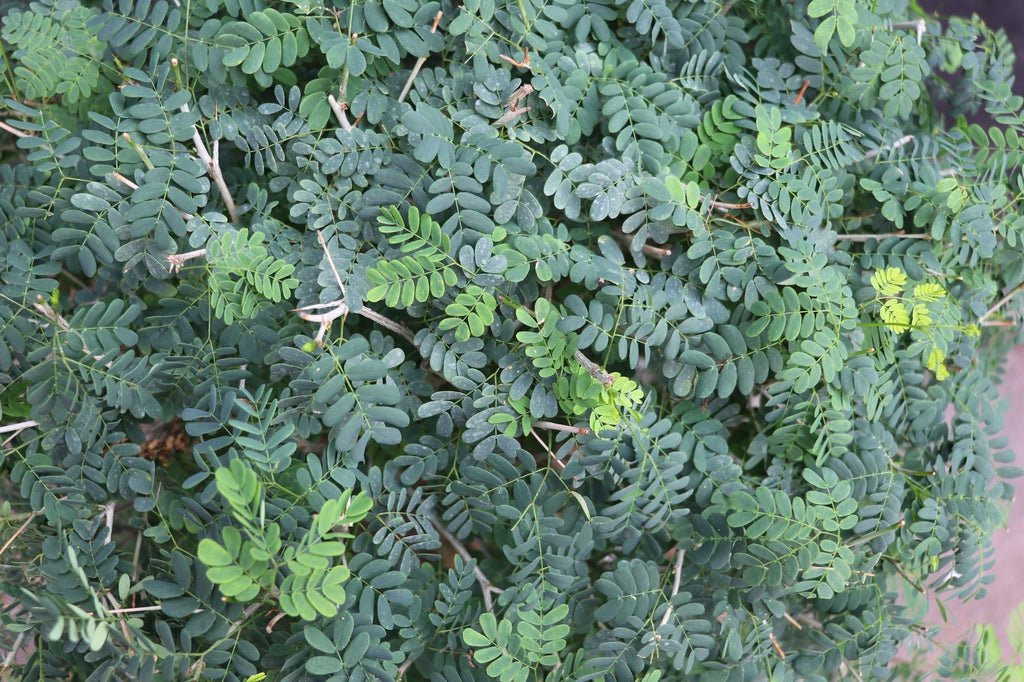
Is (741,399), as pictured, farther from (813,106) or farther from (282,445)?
(282,445)

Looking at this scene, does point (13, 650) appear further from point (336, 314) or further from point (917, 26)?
point (917, 26)

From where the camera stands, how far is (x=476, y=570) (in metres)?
1.01

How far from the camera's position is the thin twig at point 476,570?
1.00 meters

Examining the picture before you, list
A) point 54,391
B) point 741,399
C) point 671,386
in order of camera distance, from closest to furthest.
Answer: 1. point 54,391
2. point 671,386
3. point 741,399

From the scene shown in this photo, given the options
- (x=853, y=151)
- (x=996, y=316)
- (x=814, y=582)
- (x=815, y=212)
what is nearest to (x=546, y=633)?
(x=814, y=582)

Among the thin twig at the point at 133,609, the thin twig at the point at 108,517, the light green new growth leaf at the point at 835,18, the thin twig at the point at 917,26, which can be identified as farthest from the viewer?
the thin twig at the point at 917,26

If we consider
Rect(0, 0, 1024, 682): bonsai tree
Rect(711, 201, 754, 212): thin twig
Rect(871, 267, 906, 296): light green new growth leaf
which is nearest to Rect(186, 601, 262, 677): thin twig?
Rect(0, 0, 1024, 682): bonsai tree

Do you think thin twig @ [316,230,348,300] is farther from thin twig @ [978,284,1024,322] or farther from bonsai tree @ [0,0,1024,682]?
thin twig @ [978,284,1024,322]

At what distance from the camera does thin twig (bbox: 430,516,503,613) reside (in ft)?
3.30

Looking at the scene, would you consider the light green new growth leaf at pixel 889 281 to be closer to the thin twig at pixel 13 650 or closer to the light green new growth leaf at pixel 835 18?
the light green new growth leaf at pixel 835 18

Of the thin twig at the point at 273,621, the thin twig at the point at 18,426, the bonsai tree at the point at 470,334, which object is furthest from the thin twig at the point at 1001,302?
the thin twig at the point at 18,426

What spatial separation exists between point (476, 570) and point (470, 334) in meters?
0.29

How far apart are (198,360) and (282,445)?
0.15 m

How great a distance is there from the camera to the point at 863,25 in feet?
3.53
